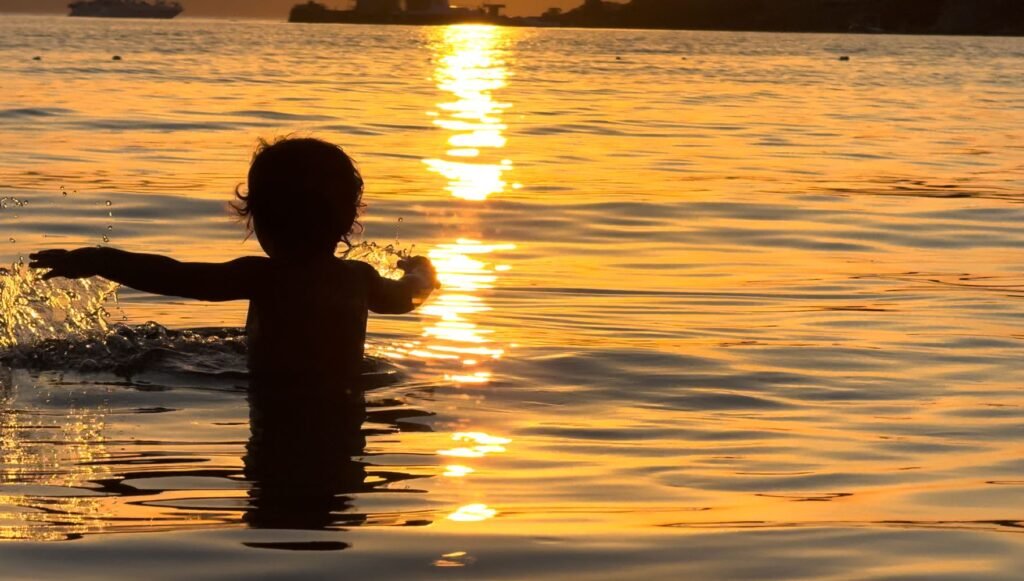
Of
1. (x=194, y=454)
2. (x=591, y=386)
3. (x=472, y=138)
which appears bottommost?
(x=472, y=138)

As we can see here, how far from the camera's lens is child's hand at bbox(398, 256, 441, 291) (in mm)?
6352

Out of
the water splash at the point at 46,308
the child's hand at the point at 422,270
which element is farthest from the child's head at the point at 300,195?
the water splash at the point at 46,308

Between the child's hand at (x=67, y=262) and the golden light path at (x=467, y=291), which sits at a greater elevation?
the child's hand at (x=67, y=262)

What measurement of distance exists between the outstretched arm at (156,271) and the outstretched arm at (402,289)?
532 millimetres

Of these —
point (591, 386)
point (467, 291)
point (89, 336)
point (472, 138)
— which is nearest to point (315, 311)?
point (591, 386)

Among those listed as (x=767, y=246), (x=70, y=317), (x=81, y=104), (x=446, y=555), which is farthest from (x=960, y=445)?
(x=81, y=104)

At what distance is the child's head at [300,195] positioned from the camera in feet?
18.9

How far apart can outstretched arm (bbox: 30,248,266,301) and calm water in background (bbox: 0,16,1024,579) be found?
51cm

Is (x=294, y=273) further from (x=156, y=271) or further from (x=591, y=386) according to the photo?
(x=591, y=386)

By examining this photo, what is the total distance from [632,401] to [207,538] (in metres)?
2.74

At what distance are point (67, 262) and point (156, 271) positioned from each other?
0.33m

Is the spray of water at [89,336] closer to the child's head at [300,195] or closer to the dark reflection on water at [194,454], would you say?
the dark reflection on water at [194,454]

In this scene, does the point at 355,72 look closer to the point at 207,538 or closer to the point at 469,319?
the point at 469,319

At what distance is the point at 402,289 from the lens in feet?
20.6
